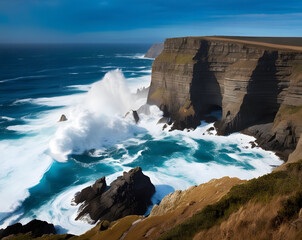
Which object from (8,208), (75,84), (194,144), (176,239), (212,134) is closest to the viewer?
(176,239)

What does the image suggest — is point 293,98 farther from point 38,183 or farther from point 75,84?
point 75,84

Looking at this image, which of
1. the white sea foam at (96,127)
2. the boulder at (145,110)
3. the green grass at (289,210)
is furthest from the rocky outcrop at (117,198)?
the boulder at (145,110)

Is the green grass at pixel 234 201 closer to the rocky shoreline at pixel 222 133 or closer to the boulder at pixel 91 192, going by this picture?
the rocky shoreline at pixel 222 133

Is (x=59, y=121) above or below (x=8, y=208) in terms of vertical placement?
above

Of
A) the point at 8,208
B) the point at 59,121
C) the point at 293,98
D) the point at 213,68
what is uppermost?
the point at 213,68

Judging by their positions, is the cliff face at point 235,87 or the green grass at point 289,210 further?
the cliff face at point 235,87

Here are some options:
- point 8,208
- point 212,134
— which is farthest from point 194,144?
point 8,208
